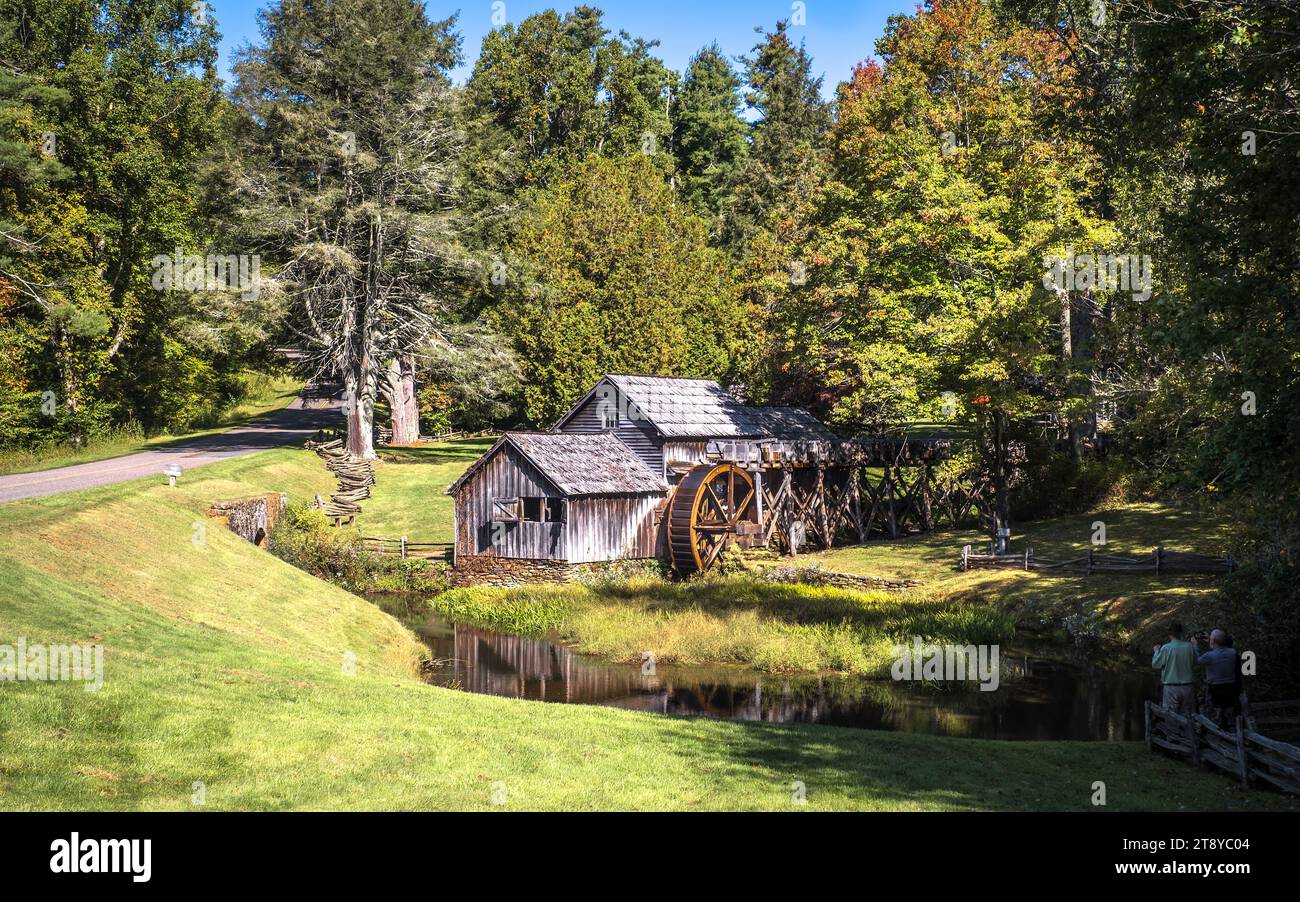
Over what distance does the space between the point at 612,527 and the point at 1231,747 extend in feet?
80.2

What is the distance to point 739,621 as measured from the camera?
27172mm

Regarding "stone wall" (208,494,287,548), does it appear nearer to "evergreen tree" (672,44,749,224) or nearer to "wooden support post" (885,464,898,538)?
"wooden support post" (885,464,898,538)

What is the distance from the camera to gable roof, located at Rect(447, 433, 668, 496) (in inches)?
1384

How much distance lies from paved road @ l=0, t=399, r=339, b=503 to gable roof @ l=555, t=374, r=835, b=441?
49.3ft

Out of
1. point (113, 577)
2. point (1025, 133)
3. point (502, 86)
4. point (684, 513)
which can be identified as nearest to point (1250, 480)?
point (113, 577)

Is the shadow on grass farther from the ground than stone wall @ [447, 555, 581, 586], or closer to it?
farther from the ground

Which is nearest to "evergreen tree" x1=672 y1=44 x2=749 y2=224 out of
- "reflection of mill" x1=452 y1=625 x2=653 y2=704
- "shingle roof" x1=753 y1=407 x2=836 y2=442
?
"shingle roof" x1=753 y1=407 x2=836 y2=442

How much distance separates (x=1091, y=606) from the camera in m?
26.8

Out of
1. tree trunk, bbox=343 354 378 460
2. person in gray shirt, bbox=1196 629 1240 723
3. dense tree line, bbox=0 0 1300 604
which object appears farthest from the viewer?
tree trunk, bbox=343 354 378 460

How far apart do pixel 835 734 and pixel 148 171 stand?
43.0 m

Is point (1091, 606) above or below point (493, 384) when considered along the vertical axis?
below

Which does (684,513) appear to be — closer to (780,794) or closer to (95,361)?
(780,794)

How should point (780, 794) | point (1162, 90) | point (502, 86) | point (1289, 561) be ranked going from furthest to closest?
1. point (502, 86)
2. point (1289, 561)
3. point (1162, 90)
4. point (780, 794)

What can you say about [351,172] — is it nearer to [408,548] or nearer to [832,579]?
[408,548]
